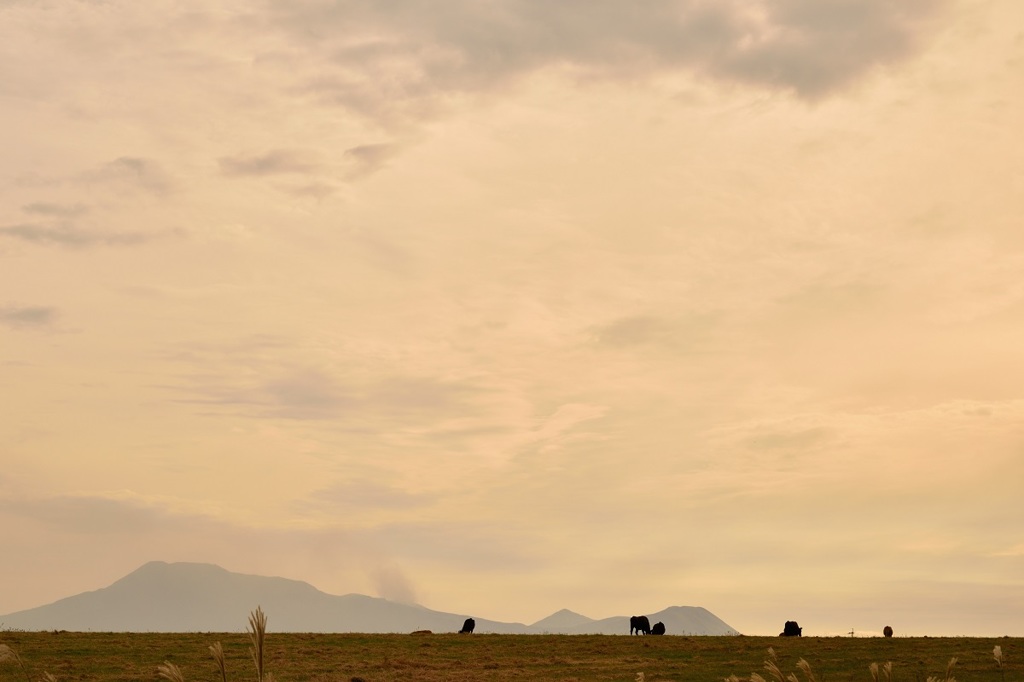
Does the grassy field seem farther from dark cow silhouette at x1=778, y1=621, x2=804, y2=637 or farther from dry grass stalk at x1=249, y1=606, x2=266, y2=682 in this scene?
dry grass stalk at x1=249, y1=606, x2=266, y2=682

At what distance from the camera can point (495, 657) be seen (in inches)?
1694

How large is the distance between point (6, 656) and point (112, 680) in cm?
2881

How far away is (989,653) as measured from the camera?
130ft

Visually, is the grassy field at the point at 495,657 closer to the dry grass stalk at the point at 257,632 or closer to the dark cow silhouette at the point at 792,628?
the dark cow silhouette at the point at 792,628

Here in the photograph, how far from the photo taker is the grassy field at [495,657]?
3719cm

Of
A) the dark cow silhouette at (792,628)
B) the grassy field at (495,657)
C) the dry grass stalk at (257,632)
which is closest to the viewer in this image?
the dry grass stalk at (257,632)

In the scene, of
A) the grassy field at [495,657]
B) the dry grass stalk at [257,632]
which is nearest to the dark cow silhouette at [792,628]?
the grassy field at [495,657]

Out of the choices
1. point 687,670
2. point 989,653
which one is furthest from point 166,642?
point 989,653

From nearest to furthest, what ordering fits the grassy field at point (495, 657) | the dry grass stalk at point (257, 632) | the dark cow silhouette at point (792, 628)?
the dry grass stalk at point (257, 632)
the grassy field at point (495, 657)
the dark cow silhouette at point (792, 628)

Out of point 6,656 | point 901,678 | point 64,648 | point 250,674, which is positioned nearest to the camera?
point 6,656

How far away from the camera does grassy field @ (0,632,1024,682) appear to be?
122ft

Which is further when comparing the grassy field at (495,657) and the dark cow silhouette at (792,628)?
the dark cow silhouette at (792,628)

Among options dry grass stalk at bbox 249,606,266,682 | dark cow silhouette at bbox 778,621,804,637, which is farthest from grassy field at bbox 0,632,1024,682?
dry grass stalk at bbox 249,606,266,682

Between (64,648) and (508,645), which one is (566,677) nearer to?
(508,645)
